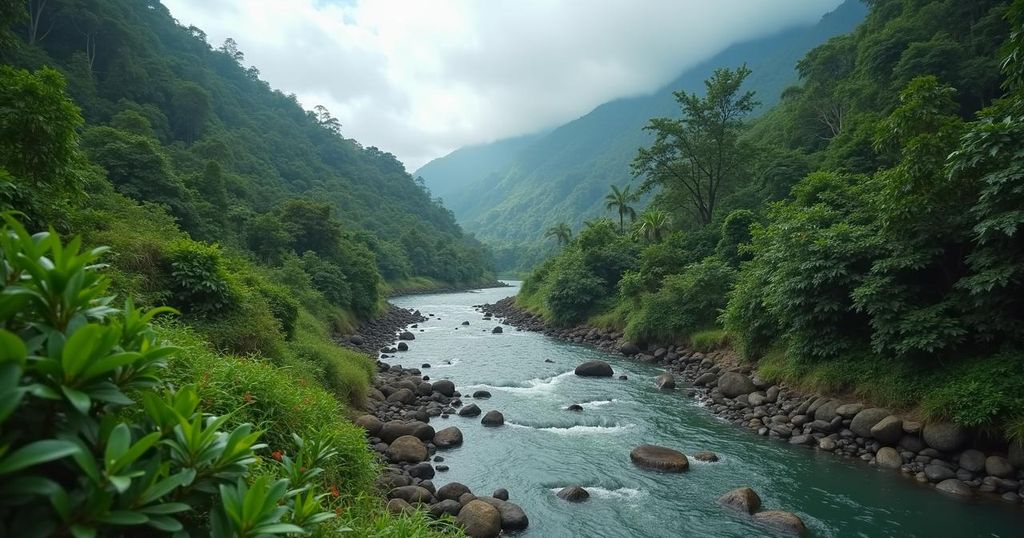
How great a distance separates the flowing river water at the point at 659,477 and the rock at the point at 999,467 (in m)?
0.83

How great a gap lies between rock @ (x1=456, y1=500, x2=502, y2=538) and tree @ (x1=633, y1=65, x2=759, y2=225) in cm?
3237

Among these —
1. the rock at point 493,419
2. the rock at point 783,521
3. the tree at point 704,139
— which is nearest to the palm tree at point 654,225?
the tree at point 704,139

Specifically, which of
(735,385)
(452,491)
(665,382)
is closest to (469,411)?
(452,491)

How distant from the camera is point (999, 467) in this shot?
10094 millimetres

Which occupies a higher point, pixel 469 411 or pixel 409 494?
pixel 409 494

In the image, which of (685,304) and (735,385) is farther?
(685,304)

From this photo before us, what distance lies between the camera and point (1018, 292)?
35.8ft

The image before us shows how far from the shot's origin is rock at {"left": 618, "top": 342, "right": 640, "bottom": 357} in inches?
1022

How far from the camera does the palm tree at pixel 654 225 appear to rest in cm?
4078

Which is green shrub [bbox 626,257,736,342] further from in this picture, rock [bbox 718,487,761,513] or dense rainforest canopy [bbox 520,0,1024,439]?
rock [bbox 718,487,761,513]

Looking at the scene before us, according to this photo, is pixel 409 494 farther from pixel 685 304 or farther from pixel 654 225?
pixel 654 225

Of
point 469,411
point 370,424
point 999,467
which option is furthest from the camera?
point 469,411

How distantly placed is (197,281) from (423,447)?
273 inches

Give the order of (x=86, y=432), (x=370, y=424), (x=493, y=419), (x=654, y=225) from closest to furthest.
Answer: (x=86, y=432) < (x=370, y=424) < (x=493, y=419) < (x=654, y=225)
